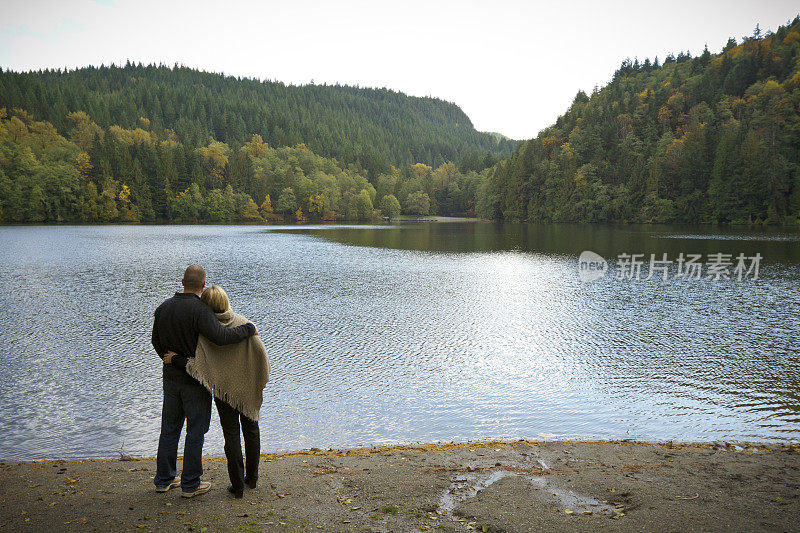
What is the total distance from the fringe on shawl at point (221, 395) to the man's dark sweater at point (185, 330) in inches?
5.1

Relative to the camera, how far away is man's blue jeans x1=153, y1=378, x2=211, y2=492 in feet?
19.5

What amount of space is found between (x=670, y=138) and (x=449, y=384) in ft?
408

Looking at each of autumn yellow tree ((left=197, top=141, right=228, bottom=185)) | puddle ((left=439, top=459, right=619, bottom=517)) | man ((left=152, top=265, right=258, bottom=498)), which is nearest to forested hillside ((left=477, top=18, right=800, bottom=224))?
autumn yellow tree ((left=197, top=141, right=228, bottom=185))

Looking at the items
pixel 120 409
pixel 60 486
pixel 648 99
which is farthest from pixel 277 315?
pixel 648 99

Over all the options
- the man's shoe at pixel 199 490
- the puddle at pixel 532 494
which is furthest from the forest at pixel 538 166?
the man's shoe at pixel 199 490

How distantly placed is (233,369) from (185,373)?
0.53 m

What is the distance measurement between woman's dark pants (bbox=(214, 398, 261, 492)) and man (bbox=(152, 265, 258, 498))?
0.75ft

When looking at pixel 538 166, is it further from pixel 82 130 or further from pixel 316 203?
pixel 82 130

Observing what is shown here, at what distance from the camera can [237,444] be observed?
6.12 m

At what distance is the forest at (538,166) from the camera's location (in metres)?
98.7

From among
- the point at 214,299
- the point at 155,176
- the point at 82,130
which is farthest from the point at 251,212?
the point at 214,299

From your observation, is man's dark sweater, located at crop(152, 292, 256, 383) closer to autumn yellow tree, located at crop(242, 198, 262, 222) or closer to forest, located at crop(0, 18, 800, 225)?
forest, located at crop(0, 18, 800, 225)

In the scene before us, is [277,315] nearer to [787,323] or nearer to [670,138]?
[787,323]

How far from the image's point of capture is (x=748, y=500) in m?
6.20
